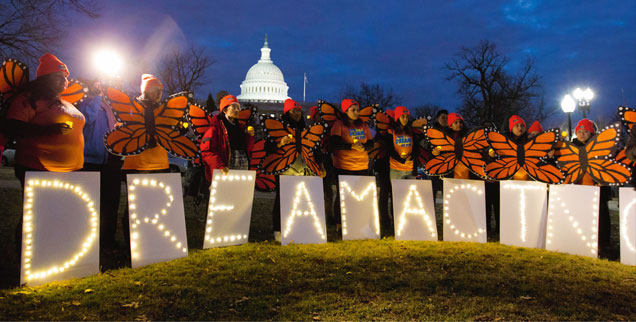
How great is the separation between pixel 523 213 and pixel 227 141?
4053 mm

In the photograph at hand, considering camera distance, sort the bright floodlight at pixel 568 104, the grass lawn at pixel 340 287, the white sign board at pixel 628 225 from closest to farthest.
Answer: the grass lawn at pixel 340 287
the white sign board at pixel 628 225
the bright floodlight at pixel 568 104

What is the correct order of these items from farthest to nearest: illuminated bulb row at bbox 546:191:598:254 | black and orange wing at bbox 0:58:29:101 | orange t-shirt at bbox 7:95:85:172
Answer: illuminated bulb row at bbox 546:191:598:254 < orange t-shirt at bbox 7:95:85:172 < black and orange wing at bbox 0:58:29:101

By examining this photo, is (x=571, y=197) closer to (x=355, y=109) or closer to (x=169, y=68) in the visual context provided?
(x=355, y=109)

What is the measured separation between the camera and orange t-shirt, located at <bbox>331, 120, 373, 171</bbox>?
6.61 metres

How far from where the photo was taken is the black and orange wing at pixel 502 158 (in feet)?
20.5

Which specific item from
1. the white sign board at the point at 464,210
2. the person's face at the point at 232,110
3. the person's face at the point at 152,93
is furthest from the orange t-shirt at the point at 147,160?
the white sign board at the point at 464,210

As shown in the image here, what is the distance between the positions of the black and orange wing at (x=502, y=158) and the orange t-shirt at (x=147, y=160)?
433 centimetres

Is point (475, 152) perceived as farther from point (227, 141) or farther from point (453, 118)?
point (227, 141)

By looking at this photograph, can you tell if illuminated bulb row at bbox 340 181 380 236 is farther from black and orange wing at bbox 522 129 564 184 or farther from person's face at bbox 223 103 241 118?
black and orange wing at bbox 522 129 564 184

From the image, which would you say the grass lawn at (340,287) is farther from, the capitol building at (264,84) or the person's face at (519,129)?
the capitol building at (264,84)

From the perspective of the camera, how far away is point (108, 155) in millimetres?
5699

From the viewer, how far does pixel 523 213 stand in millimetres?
6148

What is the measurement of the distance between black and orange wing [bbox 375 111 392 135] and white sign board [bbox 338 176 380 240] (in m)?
1.06

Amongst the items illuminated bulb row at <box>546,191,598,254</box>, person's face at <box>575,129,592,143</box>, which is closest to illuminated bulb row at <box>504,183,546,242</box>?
illuminated bulb row at <box>546,191,598,254</box>
